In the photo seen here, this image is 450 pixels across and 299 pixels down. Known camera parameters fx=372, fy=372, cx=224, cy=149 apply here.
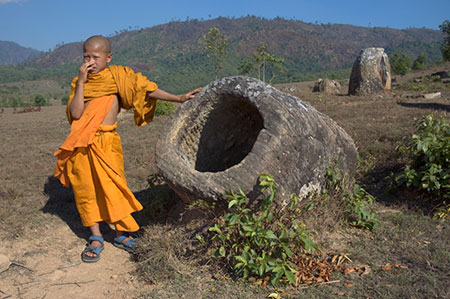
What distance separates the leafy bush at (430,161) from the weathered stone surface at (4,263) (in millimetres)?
3823

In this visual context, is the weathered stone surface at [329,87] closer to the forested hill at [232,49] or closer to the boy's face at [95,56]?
the boy's face at [95,56]

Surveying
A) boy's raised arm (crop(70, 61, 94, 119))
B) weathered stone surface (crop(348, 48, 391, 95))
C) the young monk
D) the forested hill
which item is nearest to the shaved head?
the young monk

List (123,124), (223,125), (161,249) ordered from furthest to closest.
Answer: (123,124), (223,125), (161,249)

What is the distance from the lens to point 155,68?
3524 inches

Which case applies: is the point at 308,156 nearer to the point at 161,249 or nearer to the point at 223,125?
the point at 223,125

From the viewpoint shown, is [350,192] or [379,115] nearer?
[350,192]

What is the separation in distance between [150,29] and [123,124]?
16812 centimetres

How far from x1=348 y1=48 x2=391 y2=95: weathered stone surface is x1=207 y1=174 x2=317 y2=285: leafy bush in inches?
419

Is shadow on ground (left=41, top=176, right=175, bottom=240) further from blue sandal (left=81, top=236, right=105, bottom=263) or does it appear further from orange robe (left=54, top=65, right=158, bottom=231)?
orange robe (left=54, top=65, right=158, bottom=231)

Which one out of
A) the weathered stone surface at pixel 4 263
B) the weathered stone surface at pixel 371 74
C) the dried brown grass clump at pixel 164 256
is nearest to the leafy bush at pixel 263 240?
the dried brown grass clump at pixel 164 256

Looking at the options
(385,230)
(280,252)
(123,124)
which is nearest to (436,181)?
(385,230)

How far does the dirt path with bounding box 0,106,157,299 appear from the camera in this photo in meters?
2.92

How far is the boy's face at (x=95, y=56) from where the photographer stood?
3.31 metres

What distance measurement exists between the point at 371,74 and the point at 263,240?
37.2 ft
